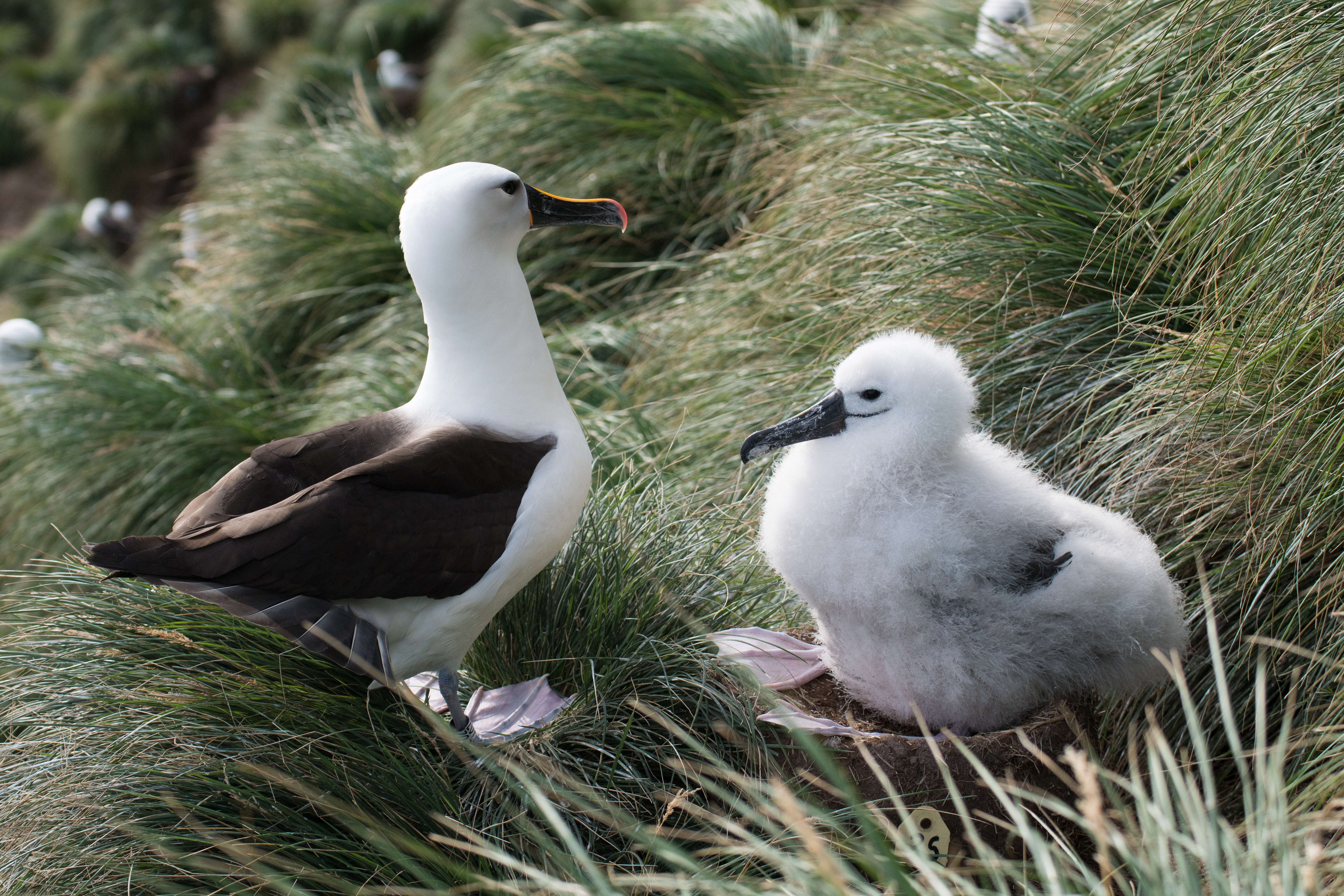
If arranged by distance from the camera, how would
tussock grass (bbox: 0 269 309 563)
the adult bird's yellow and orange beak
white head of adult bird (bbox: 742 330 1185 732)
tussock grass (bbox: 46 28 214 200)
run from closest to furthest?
white head of adult bird (bbox: 742 330 1185 732)
the adult bird's yellow and orange beak
tussock grass (bbox: 0 269 309 563)
tussock grass (bbox: 46 28 214 200)

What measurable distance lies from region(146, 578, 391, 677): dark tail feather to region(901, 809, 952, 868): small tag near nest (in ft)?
3.59

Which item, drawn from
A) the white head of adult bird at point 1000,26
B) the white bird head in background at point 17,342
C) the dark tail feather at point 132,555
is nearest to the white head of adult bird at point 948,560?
the dark tail feather at point 132,555

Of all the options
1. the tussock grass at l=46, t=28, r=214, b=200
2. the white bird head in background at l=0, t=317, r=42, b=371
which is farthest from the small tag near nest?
the tussock grass at l=46, t=28, r=214, b=200

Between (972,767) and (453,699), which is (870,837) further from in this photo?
(453,699)

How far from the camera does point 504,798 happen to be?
2.34 m

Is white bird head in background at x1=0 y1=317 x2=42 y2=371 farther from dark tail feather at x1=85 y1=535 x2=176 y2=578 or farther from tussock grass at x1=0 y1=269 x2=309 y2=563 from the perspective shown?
dark tail feather at x1=85 y1=535 x2=176 y2=578

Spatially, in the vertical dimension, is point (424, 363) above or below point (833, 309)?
below

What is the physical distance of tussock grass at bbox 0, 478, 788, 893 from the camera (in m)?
2.20

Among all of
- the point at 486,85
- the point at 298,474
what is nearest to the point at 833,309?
the point at 298,474

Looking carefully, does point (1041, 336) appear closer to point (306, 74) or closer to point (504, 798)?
point (504, 798)

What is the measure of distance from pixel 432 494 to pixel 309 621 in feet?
1.20

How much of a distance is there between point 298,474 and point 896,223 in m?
1.98

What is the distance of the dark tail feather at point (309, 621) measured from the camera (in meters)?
2.12

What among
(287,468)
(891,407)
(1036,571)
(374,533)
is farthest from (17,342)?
(1036,571)
